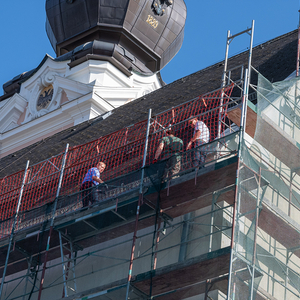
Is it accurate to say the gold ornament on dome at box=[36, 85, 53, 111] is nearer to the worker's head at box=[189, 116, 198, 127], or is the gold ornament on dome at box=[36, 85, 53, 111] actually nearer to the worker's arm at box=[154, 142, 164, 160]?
the worker's head at box=[189, 116, 198, 127]

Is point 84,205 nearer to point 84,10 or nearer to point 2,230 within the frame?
point 2,230

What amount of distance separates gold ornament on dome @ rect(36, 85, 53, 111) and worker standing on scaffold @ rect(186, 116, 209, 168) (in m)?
12.8

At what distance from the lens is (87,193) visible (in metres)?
12.8

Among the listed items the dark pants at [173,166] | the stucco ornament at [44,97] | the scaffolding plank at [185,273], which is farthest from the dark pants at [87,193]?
the stucco ornament at [44,97]

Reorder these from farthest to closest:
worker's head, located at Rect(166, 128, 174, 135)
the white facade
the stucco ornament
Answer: the stucco ornament, the white facade, worker's head, located at Rect(166, 128, 174, 135)

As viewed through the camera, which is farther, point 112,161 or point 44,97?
point 44,97

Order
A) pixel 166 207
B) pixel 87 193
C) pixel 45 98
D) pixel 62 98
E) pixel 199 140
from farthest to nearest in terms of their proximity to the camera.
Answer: pixel 45 98 → pixel 62 98 → pixel 87 193 → pixel 199 140 → pixel 166 207

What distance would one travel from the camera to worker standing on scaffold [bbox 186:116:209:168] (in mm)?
11500

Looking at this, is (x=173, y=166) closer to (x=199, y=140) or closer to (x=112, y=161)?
(x=199, y=140)

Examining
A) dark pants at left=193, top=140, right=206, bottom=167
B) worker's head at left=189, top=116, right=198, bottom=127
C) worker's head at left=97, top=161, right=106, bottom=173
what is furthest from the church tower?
dark pants at left=193, top=140, right=206, bottom=167

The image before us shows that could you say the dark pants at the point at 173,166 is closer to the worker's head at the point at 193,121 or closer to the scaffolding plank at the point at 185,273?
the worker's head at the point at 193,121

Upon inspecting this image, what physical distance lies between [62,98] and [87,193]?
11.8 m

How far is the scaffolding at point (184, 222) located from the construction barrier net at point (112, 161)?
3 centimetres

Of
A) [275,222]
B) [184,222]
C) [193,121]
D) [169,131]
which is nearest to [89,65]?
[169,131]
